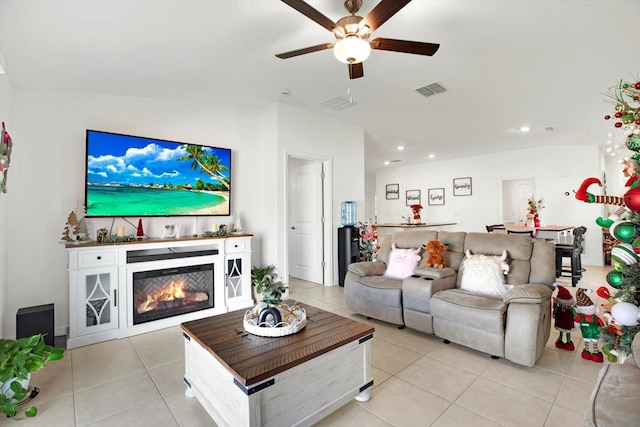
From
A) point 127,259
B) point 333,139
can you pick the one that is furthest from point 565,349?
point 127,259

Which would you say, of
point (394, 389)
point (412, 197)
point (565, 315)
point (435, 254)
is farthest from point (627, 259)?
point (412, 197)

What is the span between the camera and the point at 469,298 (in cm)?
270

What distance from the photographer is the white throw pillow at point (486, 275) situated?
9.26 feet

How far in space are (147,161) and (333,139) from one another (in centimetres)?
279

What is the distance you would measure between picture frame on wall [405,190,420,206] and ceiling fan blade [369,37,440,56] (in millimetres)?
7249

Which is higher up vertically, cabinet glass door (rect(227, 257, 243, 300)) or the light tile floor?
cabinet glass door (rect(227, 257, 243, 300))

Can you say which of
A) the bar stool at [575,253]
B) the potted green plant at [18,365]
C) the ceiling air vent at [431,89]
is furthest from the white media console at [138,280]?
the bar stool at [575,253]

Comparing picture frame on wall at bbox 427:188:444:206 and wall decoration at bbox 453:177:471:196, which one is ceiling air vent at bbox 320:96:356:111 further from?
picture frame on wall at bbox 427:188:444:206

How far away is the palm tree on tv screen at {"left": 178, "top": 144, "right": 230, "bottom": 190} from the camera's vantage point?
152 inches

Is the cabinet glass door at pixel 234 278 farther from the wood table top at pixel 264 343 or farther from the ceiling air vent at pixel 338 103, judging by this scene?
the ceiling air vent at pixel 338 103

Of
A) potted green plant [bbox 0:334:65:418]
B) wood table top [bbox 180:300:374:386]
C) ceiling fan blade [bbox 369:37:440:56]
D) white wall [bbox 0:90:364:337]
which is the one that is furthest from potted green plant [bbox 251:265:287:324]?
white wall [bbox 0:90:364:337]

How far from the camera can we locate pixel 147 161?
354 cm

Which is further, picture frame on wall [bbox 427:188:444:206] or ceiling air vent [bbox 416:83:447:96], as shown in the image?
picture frame on wall [bbox 427:188:444:206]

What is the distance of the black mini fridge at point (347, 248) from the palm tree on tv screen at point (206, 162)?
198 cm
